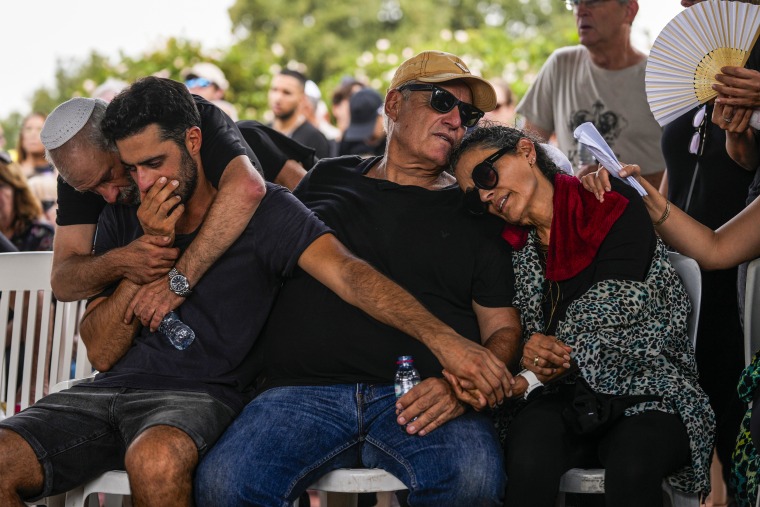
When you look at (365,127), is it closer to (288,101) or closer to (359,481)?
(288,101)

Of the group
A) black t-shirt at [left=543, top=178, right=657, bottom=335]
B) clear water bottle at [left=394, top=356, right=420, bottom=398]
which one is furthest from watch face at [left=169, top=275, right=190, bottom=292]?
black t-shirt at [left=543, top=178, right=657, bottom=335]

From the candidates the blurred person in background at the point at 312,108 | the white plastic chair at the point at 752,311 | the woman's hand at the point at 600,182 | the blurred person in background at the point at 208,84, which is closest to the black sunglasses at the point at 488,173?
the woman's hand at the point at 600,182

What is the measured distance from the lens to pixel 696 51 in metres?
→ 3.50

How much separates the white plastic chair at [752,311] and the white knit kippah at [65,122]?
2.48 metres

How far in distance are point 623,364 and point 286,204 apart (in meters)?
1.34

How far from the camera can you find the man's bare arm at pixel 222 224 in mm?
3301

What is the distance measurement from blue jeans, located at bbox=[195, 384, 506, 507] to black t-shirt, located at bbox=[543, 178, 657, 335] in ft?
1.76

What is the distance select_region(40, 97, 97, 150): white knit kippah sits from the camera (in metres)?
3.38

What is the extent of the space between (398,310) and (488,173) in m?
0.59

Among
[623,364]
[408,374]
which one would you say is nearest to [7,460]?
[408,374]

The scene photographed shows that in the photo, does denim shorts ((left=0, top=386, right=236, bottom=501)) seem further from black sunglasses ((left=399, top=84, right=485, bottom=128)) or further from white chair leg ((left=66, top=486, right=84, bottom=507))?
black sunglasses ((left=399, top=84, right=485, bottom=128))

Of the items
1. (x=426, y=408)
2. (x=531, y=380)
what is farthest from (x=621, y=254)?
(x=426, y=408)

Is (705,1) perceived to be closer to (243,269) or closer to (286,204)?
(286,204)

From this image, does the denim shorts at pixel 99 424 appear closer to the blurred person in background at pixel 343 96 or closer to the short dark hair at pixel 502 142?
the short dark hair at pixel 502 142
